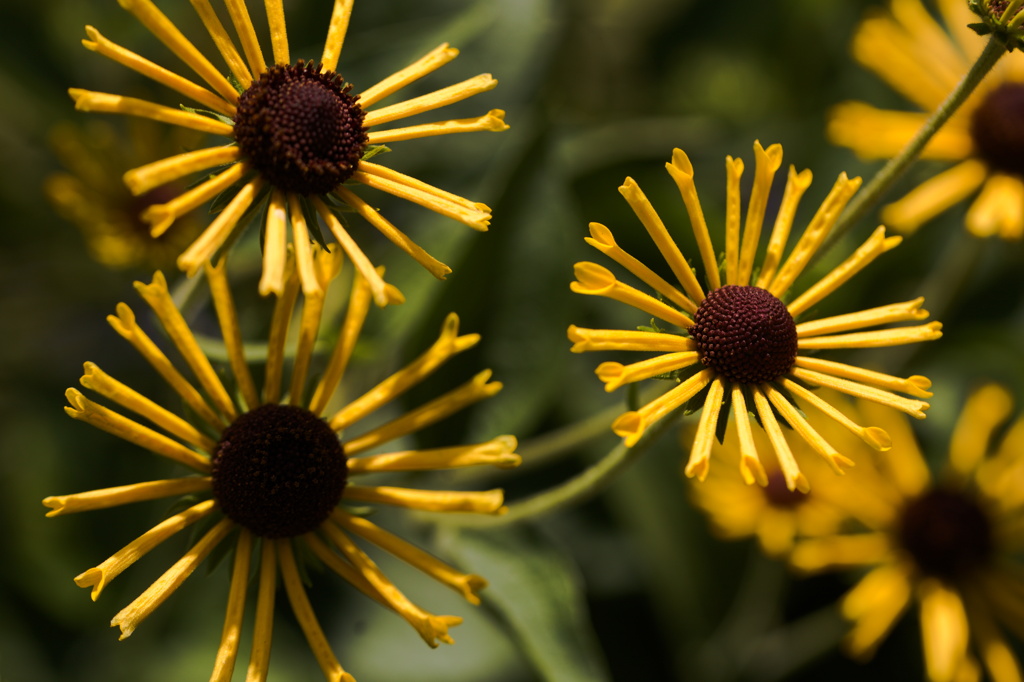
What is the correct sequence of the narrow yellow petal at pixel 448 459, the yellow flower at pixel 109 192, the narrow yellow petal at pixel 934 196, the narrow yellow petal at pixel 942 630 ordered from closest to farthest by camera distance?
the narrow yellow petal at pixel 448 459 < the narrow yellow petal at pixel 942 630 < the narrow yellow petal at pixel 934 196 < the yellow flower at pixel 109 192

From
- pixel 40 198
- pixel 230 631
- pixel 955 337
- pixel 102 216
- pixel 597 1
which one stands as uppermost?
pixel 597 1

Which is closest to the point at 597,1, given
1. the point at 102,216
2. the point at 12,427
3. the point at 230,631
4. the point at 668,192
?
the point at 668,192

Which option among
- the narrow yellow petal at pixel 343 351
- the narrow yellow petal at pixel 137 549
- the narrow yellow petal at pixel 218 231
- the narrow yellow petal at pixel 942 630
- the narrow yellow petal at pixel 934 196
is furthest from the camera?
the narrow yellow petal at pixel 934 196

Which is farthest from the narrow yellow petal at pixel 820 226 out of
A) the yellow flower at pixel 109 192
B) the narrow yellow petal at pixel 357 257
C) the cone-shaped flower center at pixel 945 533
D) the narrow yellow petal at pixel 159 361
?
the yellow flower at pixel 109 192

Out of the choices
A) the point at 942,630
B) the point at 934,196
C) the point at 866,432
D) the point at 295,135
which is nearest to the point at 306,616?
the point at 295,135

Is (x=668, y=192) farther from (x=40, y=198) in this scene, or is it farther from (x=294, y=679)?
(x=40, y=198)

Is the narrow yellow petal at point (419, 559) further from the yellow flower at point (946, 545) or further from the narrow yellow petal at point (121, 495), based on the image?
the yellow flower at point (946, 545)

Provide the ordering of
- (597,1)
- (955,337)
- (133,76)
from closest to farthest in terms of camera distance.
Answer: (955,337), (133,76), (597,1)

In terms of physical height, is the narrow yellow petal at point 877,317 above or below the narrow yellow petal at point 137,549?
above
